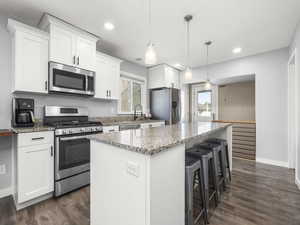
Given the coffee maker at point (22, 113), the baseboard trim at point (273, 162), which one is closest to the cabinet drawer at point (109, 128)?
the coffee maker at point (22, 113)

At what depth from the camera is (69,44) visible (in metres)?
2.49

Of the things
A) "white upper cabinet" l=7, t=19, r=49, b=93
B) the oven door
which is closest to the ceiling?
"white upper cabinet" l=7, t=19, r=49, b=93

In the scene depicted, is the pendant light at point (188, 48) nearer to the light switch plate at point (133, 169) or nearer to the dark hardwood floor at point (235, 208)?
the dark hardwood floor at point (235, 208)

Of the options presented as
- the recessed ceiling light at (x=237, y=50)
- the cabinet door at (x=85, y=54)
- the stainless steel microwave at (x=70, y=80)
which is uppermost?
the recessed ceiling light at (x=237, y=50)

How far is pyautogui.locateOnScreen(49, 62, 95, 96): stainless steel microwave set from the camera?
2.35m

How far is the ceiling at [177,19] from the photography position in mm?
2032

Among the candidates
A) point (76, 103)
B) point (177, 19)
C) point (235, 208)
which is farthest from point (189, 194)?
point (76, 103)

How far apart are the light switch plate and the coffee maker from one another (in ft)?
6.43

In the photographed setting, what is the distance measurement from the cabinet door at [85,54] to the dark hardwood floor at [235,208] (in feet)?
7.03

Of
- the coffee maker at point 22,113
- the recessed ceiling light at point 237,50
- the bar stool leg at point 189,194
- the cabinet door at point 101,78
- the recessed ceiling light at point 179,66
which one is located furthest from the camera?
the recessed ceiling light at point 179,66

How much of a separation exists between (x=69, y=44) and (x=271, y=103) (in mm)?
4472

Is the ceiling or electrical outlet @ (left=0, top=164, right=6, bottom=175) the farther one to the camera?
electrical outlet @ (left=0, top=164, right=6, bottom=175)

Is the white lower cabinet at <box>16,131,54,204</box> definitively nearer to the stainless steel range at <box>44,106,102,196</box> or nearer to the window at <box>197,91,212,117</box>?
the stainless steel range at <box>44,106,102,196</box>

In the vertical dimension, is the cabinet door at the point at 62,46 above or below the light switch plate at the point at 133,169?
above
